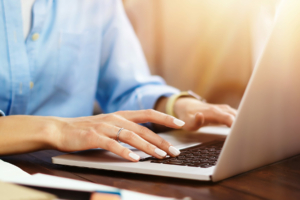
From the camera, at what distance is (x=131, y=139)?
45 centimetres

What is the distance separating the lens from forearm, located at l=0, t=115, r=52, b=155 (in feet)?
1.57

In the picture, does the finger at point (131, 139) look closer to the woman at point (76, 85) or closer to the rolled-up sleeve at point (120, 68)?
the woman at point (76, 85)

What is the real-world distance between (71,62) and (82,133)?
19.9 inches

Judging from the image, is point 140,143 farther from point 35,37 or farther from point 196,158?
point 35,37

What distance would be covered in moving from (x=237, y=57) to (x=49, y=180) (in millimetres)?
1573

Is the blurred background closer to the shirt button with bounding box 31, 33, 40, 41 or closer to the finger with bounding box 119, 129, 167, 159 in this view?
the shirt button with bounding box 31, 33, 40, 41

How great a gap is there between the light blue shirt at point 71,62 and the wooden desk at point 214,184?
43cm

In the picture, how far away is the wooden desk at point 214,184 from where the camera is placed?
1.00ft

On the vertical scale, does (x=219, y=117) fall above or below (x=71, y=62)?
below

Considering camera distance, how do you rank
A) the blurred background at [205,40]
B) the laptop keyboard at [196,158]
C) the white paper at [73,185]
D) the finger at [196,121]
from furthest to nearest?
1. the blurred background at [205,40]
2. the finger at [196,121]
3. the laptop keyboard at [196,158]
4. the white paper at [73,185]

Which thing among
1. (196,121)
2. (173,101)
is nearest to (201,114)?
(196,121)

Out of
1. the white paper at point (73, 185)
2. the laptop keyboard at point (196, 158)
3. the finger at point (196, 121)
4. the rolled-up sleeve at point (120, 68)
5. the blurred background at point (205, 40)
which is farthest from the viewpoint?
the blurred background at point (205, 40)

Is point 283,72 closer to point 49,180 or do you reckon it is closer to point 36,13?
point 49,180

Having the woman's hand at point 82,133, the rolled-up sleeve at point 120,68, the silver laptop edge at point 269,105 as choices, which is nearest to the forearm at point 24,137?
the woman's hand at point 82,133
